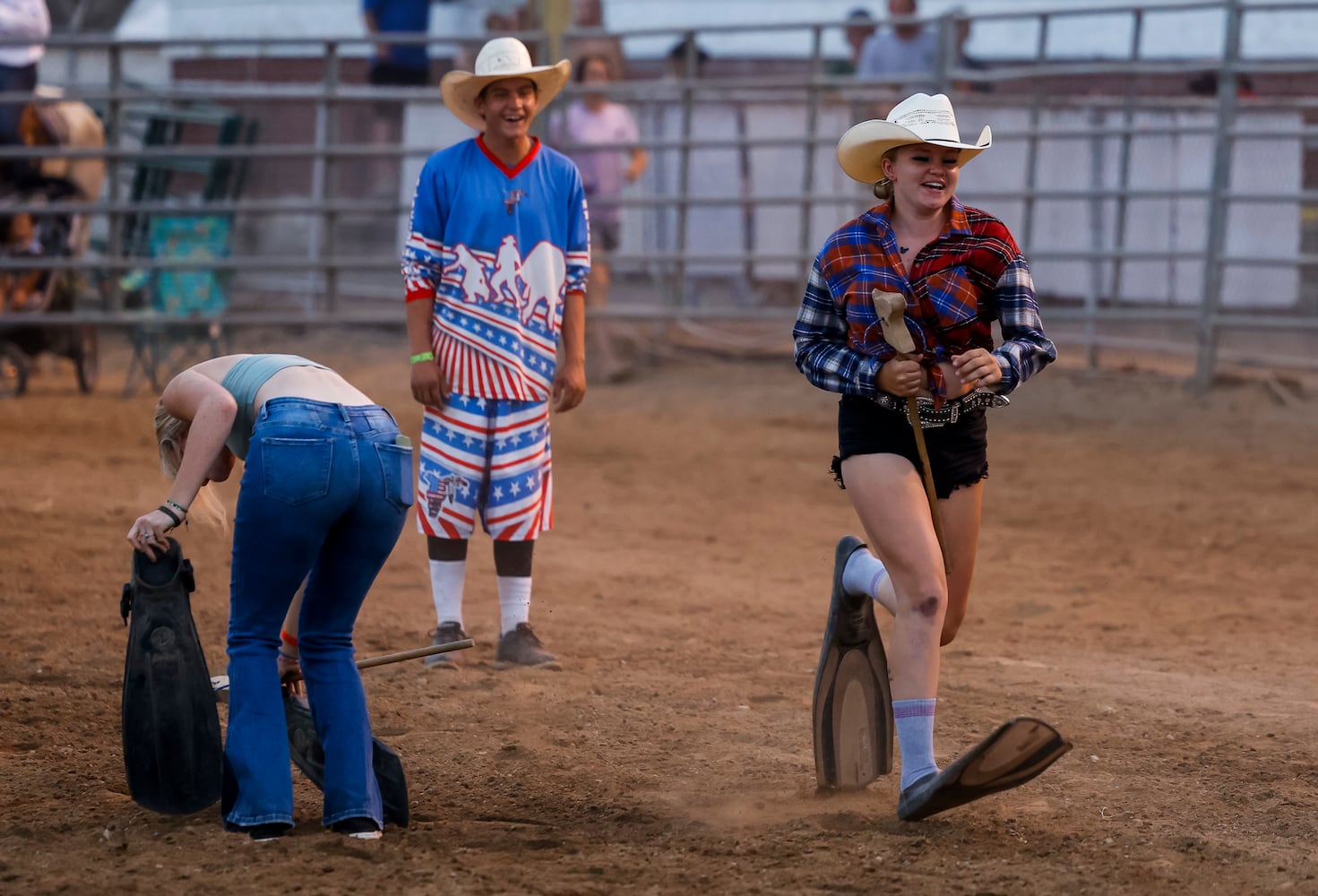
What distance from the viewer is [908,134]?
12.4ft

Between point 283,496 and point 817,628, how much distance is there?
3122 millimetres

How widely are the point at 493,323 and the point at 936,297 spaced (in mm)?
1924

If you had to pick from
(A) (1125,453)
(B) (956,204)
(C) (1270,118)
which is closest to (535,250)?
(B) (956,204)

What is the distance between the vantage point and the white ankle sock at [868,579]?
402cm

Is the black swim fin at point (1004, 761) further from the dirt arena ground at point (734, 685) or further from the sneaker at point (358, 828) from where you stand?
the sneaker at point (358, 828)

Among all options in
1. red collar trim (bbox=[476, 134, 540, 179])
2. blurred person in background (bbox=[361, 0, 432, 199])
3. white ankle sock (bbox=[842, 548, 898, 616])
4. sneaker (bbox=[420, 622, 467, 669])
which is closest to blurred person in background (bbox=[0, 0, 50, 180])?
blurred person in background (bbox=[361, 0, 432, 199])

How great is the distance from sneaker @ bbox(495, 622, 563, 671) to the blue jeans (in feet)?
5.42

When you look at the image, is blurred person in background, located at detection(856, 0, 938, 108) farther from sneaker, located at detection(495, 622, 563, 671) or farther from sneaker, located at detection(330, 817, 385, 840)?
sneaker, located at detection(330, 817, 385, 840)

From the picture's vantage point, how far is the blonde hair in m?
3.71

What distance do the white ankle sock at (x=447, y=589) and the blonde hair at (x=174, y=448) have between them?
5.25 feet

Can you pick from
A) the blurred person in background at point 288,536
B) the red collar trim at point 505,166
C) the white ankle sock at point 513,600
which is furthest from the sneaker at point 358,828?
the red collar trim at point 505,166

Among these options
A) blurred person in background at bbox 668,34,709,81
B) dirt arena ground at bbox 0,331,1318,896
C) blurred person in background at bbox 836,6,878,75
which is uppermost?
blurred person in background at bbox 836,6,878,75

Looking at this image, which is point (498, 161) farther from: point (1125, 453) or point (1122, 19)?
point (1122, 19)

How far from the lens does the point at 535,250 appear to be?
17.5 ft
